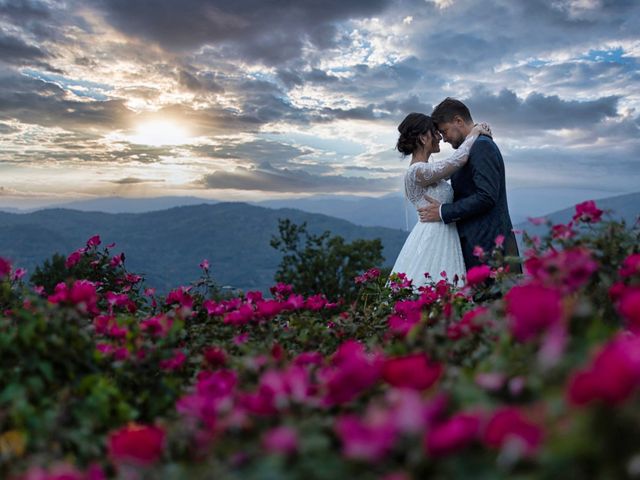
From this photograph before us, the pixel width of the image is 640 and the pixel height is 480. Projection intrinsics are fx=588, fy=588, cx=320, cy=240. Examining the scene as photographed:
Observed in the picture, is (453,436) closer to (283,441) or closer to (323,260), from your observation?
(283,441)

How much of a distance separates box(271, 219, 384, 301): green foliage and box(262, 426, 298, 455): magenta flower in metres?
38.0

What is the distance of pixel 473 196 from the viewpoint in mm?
5824

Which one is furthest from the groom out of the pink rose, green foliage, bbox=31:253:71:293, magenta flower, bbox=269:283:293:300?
green foliage, bbox=31:253:71:293

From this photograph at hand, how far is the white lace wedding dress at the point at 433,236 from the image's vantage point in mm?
6055

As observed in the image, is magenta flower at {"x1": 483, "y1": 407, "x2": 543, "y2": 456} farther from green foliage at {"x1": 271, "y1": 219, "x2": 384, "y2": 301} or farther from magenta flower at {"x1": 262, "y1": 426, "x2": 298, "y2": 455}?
green foliage at {"x1": 271, "y1": 219, "x2": 384, "y2": 301}

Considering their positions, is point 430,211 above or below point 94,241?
above

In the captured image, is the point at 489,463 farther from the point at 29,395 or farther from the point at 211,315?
the point at 211,315

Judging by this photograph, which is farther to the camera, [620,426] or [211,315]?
[211,315]

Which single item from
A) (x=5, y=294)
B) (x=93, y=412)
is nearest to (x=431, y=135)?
(x=5, y=294)

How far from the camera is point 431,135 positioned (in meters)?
6.43

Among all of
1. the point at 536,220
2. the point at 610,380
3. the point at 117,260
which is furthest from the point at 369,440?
the point at 117,260

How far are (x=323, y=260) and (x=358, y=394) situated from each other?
3988cm

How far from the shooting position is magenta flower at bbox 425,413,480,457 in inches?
47.3

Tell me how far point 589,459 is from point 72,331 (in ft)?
7.15
